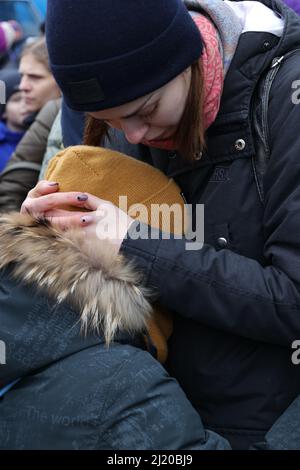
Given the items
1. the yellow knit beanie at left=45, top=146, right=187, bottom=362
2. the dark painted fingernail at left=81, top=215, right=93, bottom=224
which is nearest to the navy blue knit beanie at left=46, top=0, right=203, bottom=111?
the yellow knit beanie at left=45, top=146, right=187, bottom=362

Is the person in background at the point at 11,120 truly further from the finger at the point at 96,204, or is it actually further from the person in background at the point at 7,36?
the finger at the point at 96,204

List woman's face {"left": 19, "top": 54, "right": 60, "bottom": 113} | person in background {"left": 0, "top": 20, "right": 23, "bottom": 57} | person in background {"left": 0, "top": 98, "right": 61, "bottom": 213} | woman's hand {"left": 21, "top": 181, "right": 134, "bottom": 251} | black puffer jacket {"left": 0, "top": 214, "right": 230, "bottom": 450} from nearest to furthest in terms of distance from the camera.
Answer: black puffer jacket {"left": 0, "top": 214, "right": 230, "bottom": 450}, woman's hand {"left": 21, "top": 181, "right": 134, "bottom": 251}, person in background {"left": 0, "top": 98, "right": 61, "bottom": 213}, woman's face {"left": 19, "top": 54, "right": 60, "bottom": 113}, person in background {"left": 0, "top": 20, "right": 23, "bottom": 57}

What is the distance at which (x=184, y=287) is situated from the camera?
1312mm

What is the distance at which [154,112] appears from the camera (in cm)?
138

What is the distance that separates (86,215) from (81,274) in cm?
14

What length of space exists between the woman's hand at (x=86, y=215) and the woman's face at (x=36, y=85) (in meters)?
2.38

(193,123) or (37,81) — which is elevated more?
(193,123)

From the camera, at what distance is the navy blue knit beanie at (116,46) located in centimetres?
127

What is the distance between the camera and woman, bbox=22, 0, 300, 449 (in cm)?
129

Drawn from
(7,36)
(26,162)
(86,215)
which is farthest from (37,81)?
(86,215)

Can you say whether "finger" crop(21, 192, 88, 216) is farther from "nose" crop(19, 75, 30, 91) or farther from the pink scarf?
"nose" crop(19, 75, 30, 91)

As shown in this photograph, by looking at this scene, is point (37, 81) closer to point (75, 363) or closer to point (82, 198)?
point (82, 198)

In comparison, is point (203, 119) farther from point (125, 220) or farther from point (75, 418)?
point (75, 418)

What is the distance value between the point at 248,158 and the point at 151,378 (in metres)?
0.51
